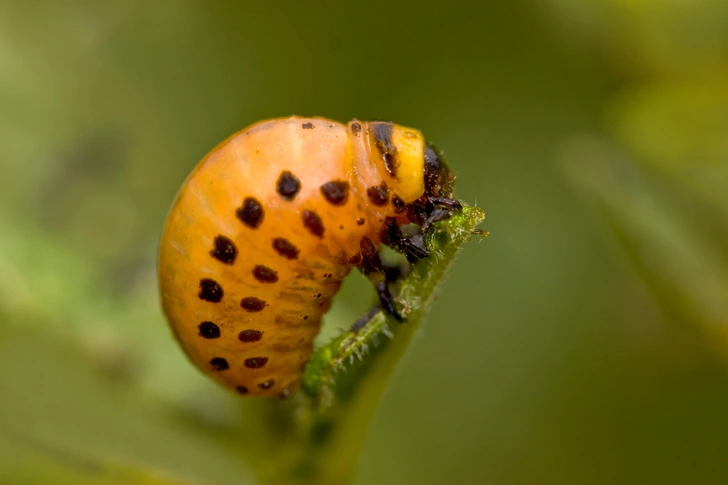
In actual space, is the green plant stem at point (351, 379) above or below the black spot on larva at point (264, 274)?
below

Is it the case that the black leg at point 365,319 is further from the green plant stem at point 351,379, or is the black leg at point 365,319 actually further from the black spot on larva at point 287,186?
the black spot on larva at point 287,186

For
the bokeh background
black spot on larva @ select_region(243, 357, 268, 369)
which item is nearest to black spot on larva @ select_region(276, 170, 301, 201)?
black spot on larva @ select_region(243, 357, 268, 369)

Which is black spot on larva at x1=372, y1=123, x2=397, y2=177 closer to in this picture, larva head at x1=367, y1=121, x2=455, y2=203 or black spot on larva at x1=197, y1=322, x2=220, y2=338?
larva head at x1=367, y1=121, x2=455, y2=203

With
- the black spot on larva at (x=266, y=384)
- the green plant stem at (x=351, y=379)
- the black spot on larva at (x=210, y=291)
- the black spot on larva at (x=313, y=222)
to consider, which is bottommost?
the green plant stem at (x=351, y=379)

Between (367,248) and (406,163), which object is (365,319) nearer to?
(367,248)

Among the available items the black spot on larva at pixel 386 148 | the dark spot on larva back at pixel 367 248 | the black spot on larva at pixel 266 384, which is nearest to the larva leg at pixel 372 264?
the dark spot on larva back at pixel 367 248

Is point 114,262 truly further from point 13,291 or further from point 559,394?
point 559,394

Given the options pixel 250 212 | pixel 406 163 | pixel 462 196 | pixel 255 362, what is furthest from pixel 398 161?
pixel 462 196
